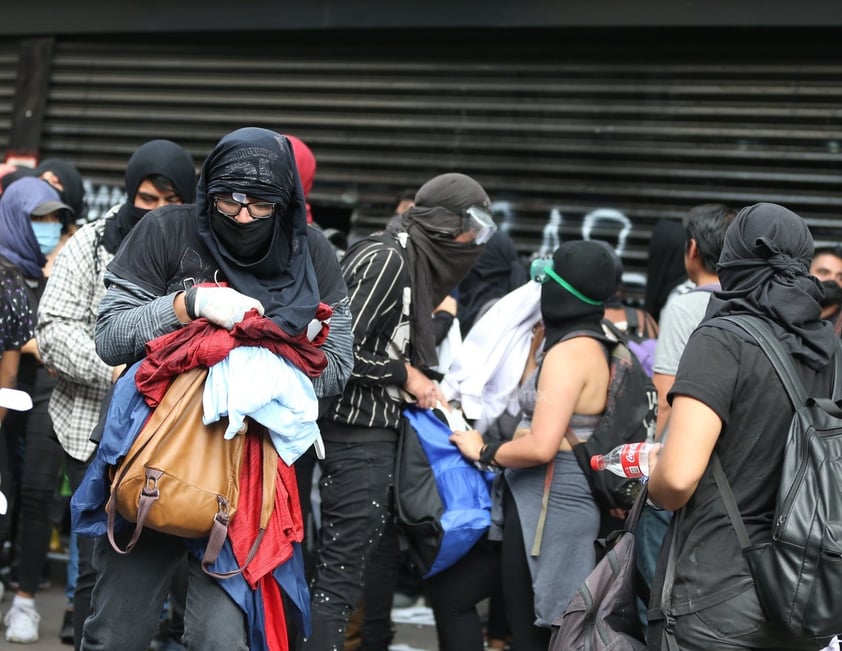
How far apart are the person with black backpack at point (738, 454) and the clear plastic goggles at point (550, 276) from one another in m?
0.99

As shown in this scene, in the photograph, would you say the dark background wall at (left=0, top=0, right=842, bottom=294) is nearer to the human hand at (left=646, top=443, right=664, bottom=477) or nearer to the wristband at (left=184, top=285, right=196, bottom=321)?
the human hand at (left=646, top=443, right=664, bottom=477)

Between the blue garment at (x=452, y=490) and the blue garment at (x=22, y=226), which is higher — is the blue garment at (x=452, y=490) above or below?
below

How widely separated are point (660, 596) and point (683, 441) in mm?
468

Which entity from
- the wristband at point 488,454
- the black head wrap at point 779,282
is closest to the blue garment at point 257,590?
the wristband at point 488,454

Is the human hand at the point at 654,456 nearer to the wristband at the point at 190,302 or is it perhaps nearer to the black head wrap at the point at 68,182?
the wristband at the point at 190,302

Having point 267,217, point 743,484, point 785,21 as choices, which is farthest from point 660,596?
point 785,21

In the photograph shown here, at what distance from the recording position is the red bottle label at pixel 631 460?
3.44 metres

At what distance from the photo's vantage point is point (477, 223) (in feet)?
15.1

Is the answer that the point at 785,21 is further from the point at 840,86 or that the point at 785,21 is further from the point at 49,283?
the point at 49,283

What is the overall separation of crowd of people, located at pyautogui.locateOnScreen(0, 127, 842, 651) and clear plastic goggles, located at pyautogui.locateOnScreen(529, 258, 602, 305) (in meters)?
0.01

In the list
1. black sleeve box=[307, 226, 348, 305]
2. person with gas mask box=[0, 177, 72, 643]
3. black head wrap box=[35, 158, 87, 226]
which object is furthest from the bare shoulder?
black head wrap box=[35, 158, 87, 226]

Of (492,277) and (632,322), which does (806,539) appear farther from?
(492,277)

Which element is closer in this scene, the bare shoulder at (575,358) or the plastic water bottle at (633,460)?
the plastic water bottle at (633,460)

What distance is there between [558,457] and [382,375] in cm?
72
